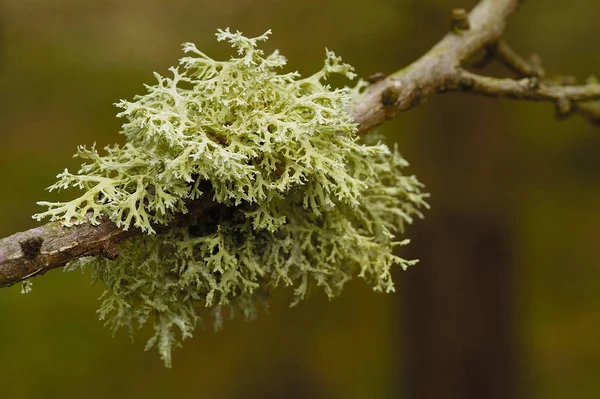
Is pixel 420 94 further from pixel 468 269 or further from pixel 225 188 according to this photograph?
pixel 468 269

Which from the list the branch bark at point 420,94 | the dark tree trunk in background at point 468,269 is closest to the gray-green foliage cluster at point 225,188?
the branch bark at point 420,94

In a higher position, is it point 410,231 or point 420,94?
point 410,231

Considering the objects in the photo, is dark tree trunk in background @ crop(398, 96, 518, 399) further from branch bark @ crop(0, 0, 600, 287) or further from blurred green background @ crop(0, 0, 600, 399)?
branch bark @ crop(0, 0, 600, 287)

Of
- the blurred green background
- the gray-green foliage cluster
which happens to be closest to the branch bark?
the gray-green foliage cluster

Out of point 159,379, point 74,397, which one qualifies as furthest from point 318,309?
point 74,397

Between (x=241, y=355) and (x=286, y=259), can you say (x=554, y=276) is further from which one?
(x=286, y=259)

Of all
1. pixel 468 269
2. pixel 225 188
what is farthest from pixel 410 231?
pixel 225 188
